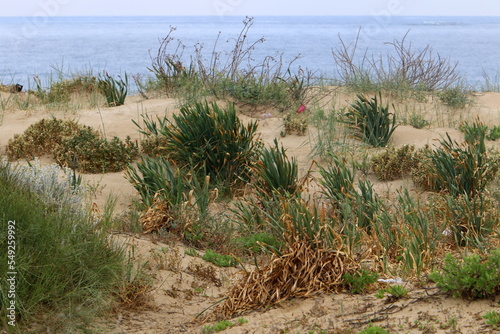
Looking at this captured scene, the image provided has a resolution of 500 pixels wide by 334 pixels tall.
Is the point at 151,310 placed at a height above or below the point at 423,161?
below

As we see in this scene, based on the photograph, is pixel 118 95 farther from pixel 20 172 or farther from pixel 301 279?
pixel 301 279

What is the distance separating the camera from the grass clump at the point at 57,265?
12.5 ft

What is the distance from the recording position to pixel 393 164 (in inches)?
316

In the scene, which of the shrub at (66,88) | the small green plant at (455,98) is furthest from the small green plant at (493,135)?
the shrub at (66,88)

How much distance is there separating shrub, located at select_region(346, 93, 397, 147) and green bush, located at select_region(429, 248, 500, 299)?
5.19 metres

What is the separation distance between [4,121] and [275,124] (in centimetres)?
441

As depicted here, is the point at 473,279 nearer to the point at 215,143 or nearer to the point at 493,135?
the point at 215,143

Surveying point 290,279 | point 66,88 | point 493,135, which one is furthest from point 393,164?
point 66,88

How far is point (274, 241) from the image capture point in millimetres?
5652

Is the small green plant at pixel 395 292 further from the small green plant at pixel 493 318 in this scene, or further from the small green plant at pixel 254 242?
the small green plant at pixel 254 242

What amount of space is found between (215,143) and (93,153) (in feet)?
5.84

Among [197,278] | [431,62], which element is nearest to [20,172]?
[197,278]

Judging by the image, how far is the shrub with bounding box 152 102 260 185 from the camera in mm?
7648

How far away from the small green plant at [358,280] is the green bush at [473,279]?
553 millimetres
